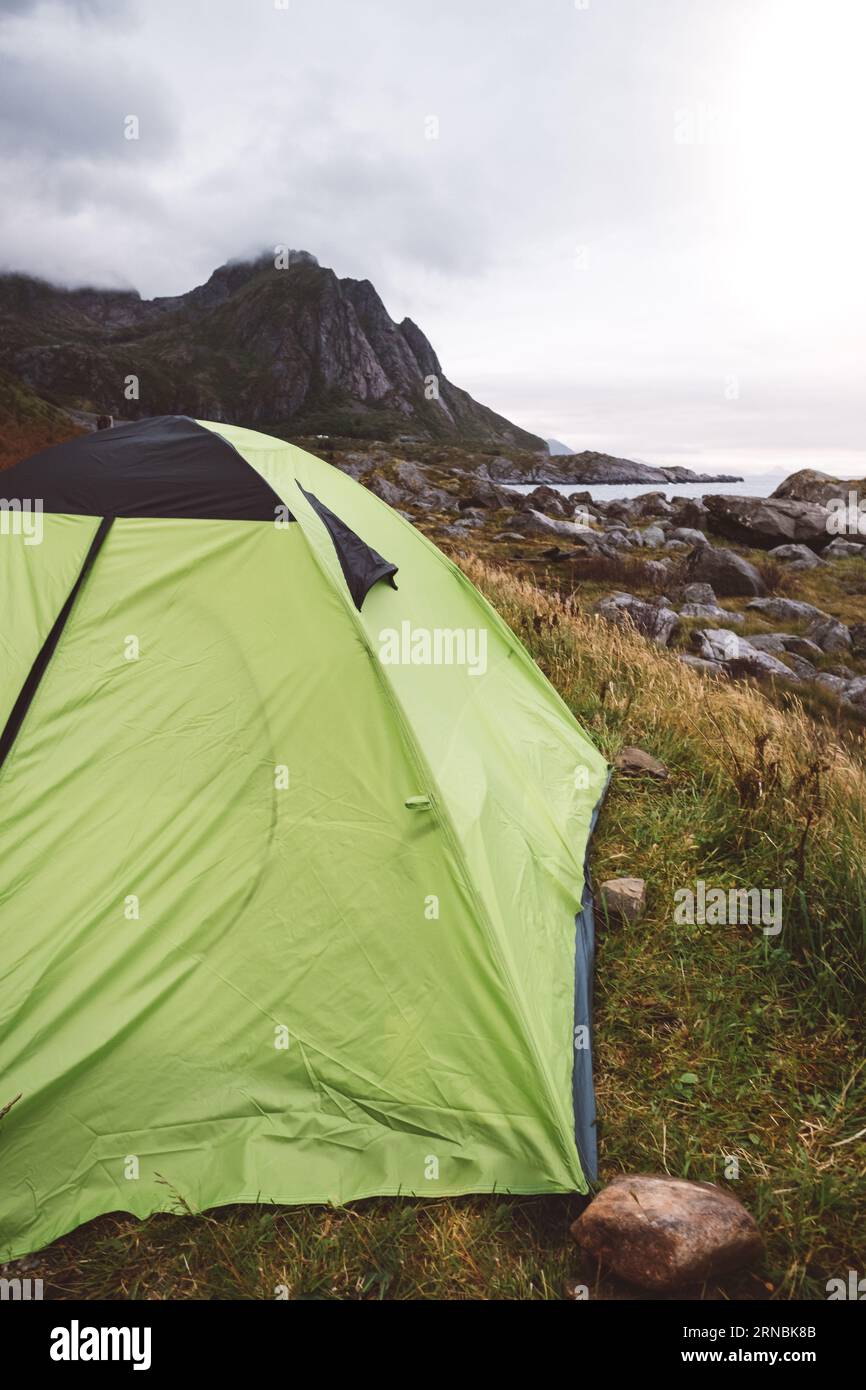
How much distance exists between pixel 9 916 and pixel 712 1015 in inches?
127

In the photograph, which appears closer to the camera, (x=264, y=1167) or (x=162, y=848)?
(x=264, y=1167)

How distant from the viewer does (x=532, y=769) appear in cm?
462

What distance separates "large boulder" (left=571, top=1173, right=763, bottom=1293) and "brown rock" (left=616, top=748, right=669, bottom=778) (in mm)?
3459

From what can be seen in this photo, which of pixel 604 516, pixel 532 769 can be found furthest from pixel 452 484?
pixel 532 769

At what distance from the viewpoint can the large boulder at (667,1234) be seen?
2.31 metres

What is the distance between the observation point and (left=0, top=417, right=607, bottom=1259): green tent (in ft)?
8.67

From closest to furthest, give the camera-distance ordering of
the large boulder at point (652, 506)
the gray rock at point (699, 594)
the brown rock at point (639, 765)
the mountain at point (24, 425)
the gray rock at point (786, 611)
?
the brown rock at point (639, 765) → the mountain at point (24, 425) → the gray rock at point (786, 611) → the gray rock at point (699, 594) → the large boulder at point (652, 506)

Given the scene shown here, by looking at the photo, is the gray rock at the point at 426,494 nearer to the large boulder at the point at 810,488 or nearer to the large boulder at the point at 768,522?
the large boulder at the point at 768,522

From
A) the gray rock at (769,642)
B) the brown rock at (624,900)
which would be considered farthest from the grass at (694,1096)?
the gray rock at (769,642)

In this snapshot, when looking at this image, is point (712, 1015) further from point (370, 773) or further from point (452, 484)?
→ point (452, 484)

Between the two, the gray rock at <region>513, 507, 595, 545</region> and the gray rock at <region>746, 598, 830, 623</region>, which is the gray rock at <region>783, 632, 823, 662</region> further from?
the gray rock at <region>513, 507, 595, 545</region>

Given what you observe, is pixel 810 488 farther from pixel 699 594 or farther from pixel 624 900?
pixel 624 900

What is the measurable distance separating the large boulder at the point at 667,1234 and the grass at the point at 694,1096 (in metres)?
0.10

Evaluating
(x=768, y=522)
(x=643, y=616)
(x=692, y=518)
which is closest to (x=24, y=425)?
(x=643, y=616)
